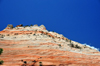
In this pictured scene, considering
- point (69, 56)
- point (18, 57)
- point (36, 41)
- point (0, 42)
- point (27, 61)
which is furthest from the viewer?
point (36, 41)

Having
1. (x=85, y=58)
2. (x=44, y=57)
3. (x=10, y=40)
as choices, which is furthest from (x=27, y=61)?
(x=85, y=58)

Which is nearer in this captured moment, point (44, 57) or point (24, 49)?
point (44, 57)

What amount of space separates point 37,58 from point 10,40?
14.2 m

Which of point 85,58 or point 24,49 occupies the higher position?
point 24,49

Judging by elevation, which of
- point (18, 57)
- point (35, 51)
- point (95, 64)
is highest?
point (35, 51)

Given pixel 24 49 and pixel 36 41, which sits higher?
pixel 36 41

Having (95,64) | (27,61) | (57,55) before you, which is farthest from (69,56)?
(27,61)

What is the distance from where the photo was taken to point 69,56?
2558 cm

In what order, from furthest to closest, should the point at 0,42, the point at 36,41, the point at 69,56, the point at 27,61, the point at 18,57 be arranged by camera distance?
1. the point at 36,41
2. the point at 0,42
3. the point at 69,56
4. the point at 18,57
5. the point at 27,61

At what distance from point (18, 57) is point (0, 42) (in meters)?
10.4

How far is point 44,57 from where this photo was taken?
24.0 metres

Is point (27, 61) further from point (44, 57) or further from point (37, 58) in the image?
point (44, 57)

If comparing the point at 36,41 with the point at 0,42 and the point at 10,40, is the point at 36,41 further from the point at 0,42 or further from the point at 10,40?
the point at 0,42

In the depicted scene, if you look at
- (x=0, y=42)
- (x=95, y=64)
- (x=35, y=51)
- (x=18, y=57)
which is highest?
(x=0, y=42)
